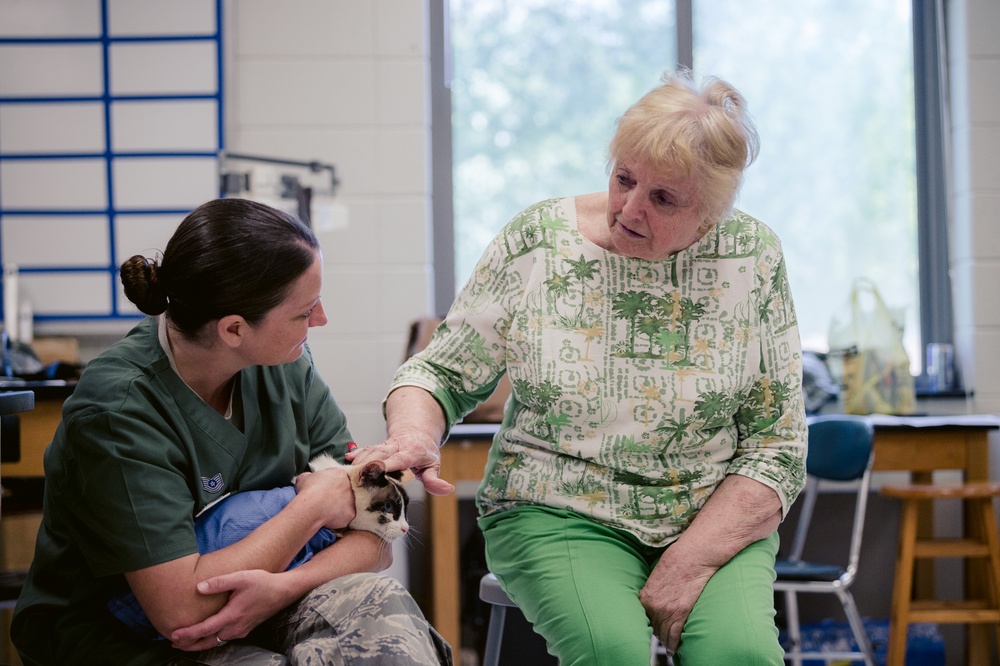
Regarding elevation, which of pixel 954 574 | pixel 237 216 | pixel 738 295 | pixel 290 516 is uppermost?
pixel 237 216

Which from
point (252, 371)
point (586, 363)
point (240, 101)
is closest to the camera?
point (252, 371)

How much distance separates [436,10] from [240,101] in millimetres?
796

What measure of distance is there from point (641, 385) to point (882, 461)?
161 centimetres

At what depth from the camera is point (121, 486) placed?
1.08 m

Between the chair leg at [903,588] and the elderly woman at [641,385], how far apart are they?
51.9 inches

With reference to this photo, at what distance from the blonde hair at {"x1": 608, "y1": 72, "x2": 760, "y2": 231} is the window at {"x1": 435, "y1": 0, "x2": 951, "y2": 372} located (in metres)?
2.02

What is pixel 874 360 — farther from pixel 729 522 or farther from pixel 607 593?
pixel 607 593

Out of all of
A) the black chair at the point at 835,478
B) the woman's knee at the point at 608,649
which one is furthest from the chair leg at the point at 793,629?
the woman's knee at the point at 608,649

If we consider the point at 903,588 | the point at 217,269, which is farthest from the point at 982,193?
the point at 217,269

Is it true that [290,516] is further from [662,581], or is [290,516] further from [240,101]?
[240,101]

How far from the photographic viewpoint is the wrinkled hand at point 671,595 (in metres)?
1.33

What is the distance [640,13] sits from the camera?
3398 mm

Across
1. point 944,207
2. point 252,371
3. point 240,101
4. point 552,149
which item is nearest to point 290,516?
point 252,371

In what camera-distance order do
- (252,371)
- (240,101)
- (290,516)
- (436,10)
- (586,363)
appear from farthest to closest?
(436,10), (240,101), (586,363), (252,371), (290,516)
